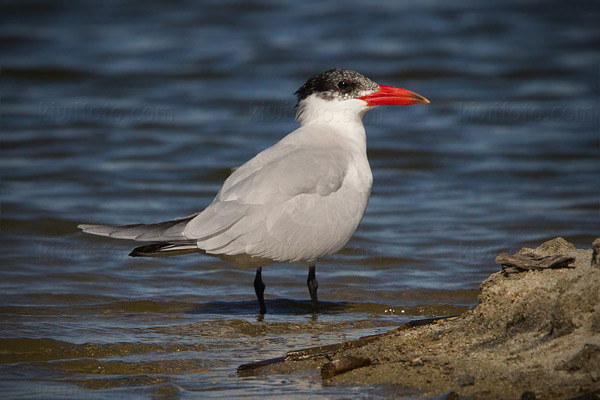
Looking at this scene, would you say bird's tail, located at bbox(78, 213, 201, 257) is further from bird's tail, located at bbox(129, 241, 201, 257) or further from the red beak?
the red beak

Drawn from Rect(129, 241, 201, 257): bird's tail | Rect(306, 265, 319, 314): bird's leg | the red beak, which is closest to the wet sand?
Rect(129, 241, 201, 257): bird's tail

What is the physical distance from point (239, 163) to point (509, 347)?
6765 mm

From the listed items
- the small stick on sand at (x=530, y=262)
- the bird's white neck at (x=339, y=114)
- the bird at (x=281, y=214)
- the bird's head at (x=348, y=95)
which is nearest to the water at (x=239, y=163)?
the bird at (x=281, y=214)

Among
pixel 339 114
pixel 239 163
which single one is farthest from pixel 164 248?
pixel 239 163

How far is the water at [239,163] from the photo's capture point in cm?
509

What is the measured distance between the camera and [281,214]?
550 cm

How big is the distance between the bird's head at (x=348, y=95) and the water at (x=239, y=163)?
1.32 meters

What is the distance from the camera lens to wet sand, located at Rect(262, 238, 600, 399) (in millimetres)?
3502

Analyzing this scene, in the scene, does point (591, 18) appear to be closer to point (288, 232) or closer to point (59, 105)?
point (59, 105)

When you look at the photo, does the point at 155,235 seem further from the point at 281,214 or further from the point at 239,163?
the point at 239,163

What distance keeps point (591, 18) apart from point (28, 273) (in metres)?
13.1

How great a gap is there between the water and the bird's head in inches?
51.8

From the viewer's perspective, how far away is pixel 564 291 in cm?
375

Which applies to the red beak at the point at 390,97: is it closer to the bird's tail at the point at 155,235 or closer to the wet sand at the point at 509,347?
the bird's tail at the point at 155,235
